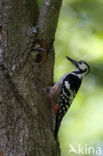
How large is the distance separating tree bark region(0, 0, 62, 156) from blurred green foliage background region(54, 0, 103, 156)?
79.5 inches

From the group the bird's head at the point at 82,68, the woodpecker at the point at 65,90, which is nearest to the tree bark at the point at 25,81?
the woodpecker at the point at 65,90

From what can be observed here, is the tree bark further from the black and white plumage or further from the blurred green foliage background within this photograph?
the blurred green foliage background

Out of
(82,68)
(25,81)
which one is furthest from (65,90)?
(25,81)

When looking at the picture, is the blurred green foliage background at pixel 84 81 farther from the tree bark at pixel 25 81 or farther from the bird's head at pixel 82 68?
the tree bark at pixel 25 81

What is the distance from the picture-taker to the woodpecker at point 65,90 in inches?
119

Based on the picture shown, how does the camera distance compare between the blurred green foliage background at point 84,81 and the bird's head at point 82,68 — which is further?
the blurred green foliage background at point 84,81

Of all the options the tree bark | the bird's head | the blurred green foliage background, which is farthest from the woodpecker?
the blurred green foliage background

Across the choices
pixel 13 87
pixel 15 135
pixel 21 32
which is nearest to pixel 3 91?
pixel 13 87

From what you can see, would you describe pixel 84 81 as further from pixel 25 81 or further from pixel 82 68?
pixel 25 81

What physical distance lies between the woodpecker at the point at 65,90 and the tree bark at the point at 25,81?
252mm

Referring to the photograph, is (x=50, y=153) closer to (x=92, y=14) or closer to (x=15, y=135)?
(x=15, y=135)

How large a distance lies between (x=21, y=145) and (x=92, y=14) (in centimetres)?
375

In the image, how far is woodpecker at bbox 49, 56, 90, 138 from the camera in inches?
119

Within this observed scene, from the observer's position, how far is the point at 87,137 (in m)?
4.88
